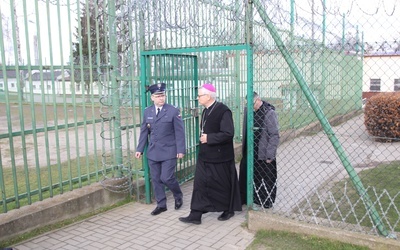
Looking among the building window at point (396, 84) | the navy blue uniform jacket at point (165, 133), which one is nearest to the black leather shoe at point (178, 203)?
the navy blue uniform jacket at point (165, 133)

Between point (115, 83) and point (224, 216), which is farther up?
point (115, 83)

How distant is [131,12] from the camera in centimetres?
540

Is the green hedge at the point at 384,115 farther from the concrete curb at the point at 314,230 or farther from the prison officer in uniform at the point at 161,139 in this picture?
the prison officer in uniform at the point at 161,139

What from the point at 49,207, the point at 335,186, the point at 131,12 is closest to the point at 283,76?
the point at 335,186

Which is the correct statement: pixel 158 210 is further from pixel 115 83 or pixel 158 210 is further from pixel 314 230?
pixel 314 230

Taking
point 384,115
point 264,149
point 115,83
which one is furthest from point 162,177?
point 384,115

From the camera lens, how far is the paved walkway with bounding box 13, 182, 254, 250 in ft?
13.9

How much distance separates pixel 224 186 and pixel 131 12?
272 cm

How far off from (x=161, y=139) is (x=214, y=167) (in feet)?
2.72

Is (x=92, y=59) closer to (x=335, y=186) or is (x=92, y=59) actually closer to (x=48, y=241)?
(x=48, y=241)

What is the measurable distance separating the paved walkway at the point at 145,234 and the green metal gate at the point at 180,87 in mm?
665

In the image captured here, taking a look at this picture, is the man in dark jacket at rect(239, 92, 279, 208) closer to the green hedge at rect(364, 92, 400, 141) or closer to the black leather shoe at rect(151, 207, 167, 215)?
the black leather shoe at rect(151, 207, 167, 215)

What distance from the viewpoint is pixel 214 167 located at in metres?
4.71

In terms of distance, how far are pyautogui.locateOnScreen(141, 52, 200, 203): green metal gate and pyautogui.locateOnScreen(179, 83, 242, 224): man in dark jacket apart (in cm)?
99
